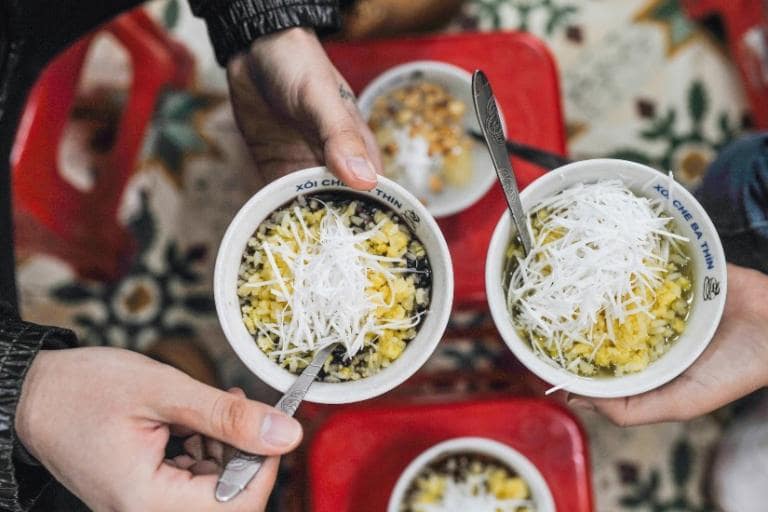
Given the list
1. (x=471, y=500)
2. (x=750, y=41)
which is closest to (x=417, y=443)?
(x=471, y=500)

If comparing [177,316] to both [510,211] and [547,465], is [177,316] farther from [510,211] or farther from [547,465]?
[510,211]

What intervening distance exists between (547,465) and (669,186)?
560 mm

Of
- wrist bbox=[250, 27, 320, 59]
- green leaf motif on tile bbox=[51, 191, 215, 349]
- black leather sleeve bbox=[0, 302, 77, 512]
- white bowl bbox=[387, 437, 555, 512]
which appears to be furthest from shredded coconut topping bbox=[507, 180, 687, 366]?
green leaf motif on tile bbox=[51, 191, 215, 349]

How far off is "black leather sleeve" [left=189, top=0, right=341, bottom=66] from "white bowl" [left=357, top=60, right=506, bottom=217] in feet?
0.64

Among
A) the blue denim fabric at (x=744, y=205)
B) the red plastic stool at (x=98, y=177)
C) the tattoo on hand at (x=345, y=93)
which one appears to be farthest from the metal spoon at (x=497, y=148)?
the red plastic stool at (x=98, y=177)

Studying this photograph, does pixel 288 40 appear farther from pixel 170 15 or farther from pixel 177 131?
pixel 170 15

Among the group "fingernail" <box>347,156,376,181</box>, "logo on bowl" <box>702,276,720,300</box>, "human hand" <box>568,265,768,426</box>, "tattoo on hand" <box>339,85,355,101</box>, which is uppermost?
"tattoo on hand" <box>339,85,355,101</box>

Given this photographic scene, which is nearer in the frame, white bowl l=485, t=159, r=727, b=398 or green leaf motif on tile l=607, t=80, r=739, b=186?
white bowl l=485, t=159, r=727, b=398

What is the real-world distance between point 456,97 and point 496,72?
11 cm

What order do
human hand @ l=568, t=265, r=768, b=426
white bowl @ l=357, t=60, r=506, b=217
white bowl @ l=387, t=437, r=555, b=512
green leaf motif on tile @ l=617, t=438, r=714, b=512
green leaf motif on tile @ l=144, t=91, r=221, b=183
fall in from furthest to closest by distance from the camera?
green leaf motif on tile @ l=144, t=91, r=221, b=183 < green leaf motif on tile @ l=617, t=438, r=714, b=512 < white bowl @ l=357, t=60, r=506, b=217 < white bowl @ l=387, t=437, r=555, b=512 < human hand @ l=568, t=265, r=768, b=426

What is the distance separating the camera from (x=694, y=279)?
879mm

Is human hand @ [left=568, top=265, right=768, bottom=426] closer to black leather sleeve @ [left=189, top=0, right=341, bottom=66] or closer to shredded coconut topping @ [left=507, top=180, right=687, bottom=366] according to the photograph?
shredded coconut topping @ [left=507, top=180, right=687, bottom=366]

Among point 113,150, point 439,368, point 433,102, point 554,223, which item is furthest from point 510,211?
point 113,150

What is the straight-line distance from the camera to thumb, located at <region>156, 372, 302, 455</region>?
0.78 meters
